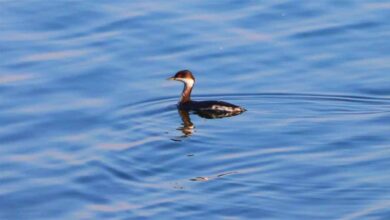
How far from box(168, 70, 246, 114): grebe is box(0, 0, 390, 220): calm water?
0.14m

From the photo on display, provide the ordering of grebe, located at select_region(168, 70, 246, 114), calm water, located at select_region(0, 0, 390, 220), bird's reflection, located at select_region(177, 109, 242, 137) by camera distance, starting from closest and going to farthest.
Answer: calm water, located at select_region(0, 0, 390, 220)
bird's reflection, located at select_region(177, 109, 242, 137)
grebe, located at select_region(168, 70, 246, 114)

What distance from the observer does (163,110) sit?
2003 centimetres

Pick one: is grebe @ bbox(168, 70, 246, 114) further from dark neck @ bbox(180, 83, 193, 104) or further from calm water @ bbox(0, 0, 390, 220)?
calm water @ bbox(0, 0, 390, 220)

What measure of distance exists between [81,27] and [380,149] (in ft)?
27.3

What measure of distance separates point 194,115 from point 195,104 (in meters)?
0.17

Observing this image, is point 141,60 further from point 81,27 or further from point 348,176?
point 348,176

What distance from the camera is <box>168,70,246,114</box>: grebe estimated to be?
19.2 metres

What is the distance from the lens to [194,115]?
65.7 feet

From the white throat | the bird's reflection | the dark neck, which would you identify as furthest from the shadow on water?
the white throat

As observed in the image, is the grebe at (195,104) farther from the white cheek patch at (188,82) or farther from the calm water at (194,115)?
the calm water at (194,115)

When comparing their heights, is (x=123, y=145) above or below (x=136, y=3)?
below

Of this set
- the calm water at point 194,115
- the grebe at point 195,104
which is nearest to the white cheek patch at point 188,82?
the grebe at point 195,104

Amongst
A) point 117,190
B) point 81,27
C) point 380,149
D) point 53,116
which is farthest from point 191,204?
point 81,27

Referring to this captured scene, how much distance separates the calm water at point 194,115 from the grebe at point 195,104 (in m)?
0.14
